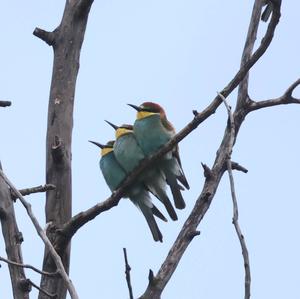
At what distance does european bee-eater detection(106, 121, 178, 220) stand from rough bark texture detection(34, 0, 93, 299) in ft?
2.66

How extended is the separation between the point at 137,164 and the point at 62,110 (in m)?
0.95

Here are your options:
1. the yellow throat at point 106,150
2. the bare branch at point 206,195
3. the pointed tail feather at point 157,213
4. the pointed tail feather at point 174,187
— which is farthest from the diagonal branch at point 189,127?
the yellow throat at point 106,150

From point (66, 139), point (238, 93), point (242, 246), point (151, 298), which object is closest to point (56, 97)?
point (66, 139)

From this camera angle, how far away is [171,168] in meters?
4.56

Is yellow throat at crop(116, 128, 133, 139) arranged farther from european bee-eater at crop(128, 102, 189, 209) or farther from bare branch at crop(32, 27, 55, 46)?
bare branch at crop(32, 27, 55, 46)

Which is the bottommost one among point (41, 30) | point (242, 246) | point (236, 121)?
point (242, 246)

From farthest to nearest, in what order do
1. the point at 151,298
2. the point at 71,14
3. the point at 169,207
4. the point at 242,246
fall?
the point at 169,207
the point at 71,14
the point at 151,298
the point at 242,246

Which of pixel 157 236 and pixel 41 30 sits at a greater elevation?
pixel 41 30

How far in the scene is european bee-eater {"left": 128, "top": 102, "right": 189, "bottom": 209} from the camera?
453 centimetres

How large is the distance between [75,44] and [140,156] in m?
0.97

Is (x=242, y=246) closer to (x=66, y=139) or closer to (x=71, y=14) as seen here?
(x=66, y=139)

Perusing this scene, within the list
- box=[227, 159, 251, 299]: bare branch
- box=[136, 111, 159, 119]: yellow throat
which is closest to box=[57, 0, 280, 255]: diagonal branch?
box=[227, 159, 251, 299]: bare branch

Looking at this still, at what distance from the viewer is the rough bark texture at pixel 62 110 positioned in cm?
369

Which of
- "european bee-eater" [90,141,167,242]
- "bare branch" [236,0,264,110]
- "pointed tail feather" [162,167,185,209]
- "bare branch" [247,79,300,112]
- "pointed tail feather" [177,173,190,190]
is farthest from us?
"european bee-eater" [90,141,167,242]
